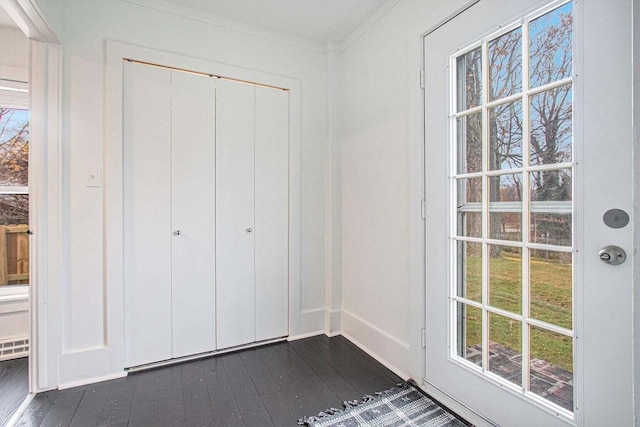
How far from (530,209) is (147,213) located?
2.18 metres

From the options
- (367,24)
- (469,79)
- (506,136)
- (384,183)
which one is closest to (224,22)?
(367,24)

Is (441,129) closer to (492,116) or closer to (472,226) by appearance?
(492,116)

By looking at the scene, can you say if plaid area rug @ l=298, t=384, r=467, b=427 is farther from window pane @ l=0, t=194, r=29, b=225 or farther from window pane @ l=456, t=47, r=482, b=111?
window pane @ l=0, t=194, r=29, b=225

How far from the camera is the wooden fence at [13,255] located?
2.44 meters

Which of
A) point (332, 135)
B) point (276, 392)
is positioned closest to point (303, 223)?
point (332, 135)

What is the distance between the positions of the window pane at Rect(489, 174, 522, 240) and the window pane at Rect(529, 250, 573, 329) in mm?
137

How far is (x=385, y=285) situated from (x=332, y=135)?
1306 millimetres

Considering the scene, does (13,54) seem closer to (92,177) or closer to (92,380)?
(92,177)

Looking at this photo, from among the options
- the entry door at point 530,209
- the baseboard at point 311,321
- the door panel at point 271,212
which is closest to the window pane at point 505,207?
the entry door at point 530,209

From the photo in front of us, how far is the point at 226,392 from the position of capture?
1.84 meters

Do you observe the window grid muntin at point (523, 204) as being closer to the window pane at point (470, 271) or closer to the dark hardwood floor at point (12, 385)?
the window pane at point (470, 271)

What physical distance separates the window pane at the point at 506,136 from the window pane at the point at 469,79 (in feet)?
0.45

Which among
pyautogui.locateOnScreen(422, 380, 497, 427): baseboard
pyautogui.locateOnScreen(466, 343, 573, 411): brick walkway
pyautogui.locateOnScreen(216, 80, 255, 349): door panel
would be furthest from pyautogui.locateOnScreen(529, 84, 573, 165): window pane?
pyautogui.locateOnScreen(216, 80, 255, 349): door panel

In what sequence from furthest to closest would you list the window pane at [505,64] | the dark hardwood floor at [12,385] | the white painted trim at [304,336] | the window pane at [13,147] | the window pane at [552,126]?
the white painted trim at [304,336]
the window pane at [13,147]
the dark hardwood floor at [12,385]
the window pane at [505,64]
the window pane at [552,126]
